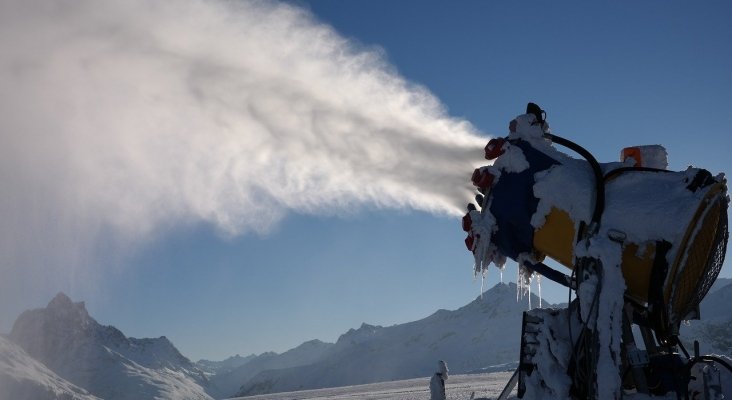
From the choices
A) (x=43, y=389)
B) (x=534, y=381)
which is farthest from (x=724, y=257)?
(x=43, y=389)

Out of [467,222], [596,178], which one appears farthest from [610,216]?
[467,222]

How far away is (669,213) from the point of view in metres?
6.87

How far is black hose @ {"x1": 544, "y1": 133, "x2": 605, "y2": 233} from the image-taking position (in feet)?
23.4

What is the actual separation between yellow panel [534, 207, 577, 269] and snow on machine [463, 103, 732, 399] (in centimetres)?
1

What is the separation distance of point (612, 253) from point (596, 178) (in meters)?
1.07

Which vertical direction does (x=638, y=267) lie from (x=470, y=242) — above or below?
below

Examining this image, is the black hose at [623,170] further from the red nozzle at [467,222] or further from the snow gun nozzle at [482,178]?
the red nozzle at [467,222]

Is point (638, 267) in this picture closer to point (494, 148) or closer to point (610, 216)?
point (610, 216)

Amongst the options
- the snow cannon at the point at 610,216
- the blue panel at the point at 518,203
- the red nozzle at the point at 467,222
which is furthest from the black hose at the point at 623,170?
the red nozzle at the point at 467,222

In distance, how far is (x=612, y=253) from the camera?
6.72 metres

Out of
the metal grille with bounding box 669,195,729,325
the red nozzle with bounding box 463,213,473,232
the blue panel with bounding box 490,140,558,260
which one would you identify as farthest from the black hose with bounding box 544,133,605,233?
the red nozzle with bounding box 463,213,473,232

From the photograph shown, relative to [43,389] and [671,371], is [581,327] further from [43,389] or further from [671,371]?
[43,389]

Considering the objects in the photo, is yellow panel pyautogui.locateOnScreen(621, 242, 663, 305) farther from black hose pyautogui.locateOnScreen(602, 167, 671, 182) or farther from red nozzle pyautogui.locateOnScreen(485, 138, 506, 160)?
red nozzle pyautogui.locateOnScreen(485, 138, 506, 160)

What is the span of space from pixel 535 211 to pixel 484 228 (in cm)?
76
